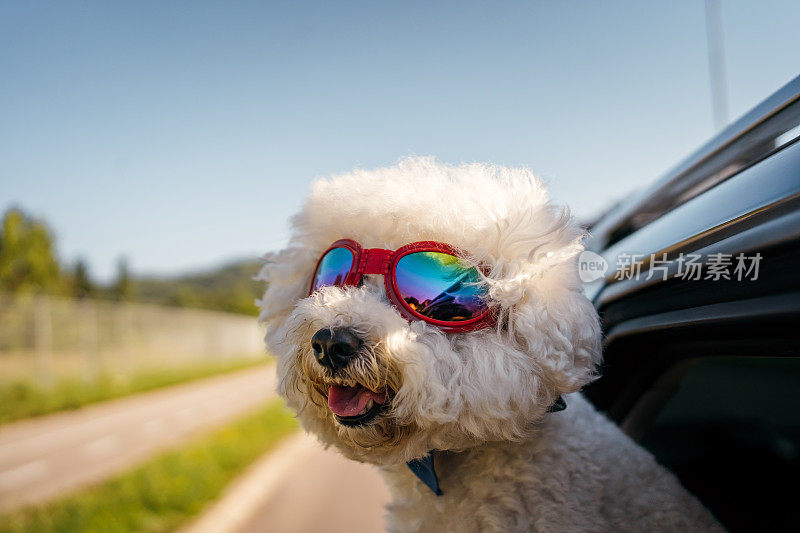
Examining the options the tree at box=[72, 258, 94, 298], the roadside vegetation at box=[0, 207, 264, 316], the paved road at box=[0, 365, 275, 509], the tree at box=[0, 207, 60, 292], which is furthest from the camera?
the tree at box=[72, 258, 94, 298]

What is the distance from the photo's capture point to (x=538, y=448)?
4.36 ft

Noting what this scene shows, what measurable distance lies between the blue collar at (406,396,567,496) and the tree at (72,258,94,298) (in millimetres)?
48484

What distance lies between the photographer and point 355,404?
1.29 meters

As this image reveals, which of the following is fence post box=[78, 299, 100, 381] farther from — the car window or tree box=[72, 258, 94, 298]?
tree box=[72, 258, 94, 298]

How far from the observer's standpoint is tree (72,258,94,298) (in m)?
43.6

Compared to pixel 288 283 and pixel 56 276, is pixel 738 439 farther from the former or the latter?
pixel 56 276

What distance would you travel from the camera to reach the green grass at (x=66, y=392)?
1249cm

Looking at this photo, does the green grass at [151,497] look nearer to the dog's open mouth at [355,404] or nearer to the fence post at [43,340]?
the dog's open mouth at [355,404]

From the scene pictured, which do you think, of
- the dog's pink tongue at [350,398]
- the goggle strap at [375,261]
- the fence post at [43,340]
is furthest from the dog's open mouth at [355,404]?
the fence post at [43,340]

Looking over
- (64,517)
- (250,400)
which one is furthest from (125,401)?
(64,517)

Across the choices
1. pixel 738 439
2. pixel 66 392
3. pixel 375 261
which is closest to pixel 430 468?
pixel 375 261

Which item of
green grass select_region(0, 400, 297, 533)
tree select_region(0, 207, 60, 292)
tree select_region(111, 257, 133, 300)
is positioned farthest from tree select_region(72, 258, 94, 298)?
green grass select_region(0, 400, 297, 533)

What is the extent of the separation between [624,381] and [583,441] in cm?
50

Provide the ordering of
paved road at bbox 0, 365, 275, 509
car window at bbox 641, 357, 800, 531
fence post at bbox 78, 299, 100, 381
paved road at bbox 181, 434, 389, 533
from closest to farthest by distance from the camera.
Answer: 1. car window at bbox 641, 357, 800, 531
2. paved road at bbox 181, 434, 389, 533
3. paved road at bbox 0, 365, 275, 509
4. fence post at bbox 78, 299, 100, 381
